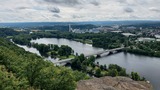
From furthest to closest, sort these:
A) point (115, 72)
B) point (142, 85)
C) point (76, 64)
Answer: point (76, 64), point (115, 72), point (142, 85)

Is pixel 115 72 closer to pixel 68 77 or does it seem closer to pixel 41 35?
pixel 68 77

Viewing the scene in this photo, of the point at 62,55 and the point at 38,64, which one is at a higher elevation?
the point at 38,64

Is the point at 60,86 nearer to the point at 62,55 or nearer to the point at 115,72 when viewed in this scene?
the point at 115,72

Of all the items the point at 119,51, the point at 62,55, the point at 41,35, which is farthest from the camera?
the point at 41,35

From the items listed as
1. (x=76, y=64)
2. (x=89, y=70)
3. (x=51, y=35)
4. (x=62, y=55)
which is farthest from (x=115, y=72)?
(x=51, y=35)

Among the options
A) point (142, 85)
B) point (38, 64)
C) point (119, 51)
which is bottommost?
point (119, 51)

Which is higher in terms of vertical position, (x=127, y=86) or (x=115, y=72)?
(x=127, y=86)

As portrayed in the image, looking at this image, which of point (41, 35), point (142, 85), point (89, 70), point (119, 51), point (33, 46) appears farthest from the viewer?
point (41, 35)

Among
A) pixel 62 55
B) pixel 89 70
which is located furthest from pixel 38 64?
pixel 62 55

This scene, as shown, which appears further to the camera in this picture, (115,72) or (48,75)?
(115,72)
